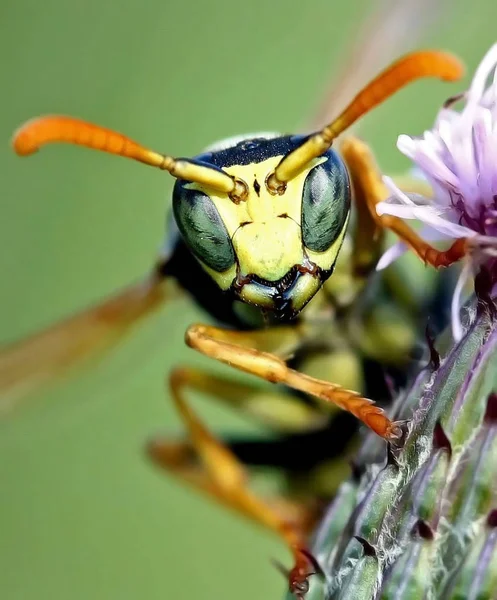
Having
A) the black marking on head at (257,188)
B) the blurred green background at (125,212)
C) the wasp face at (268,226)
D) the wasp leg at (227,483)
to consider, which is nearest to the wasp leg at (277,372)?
the wasp face at (268,226)

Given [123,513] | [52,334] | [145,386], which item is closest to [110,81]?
[145,386]

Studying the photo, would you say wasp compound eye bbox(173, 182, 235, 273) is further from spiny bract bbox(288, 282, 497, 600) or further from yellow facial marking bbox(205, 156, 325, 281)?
spiny bract bbox(288, 282, 497, 600)

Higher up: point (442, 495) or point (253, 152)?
point (253, 152)

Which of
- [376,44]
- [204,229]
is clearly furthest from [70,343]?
[376,44]

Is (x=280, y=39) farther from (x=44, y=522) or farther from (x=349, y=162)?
(x=349, y=162)

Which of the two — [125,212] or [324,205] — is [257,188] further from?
[125,212]
